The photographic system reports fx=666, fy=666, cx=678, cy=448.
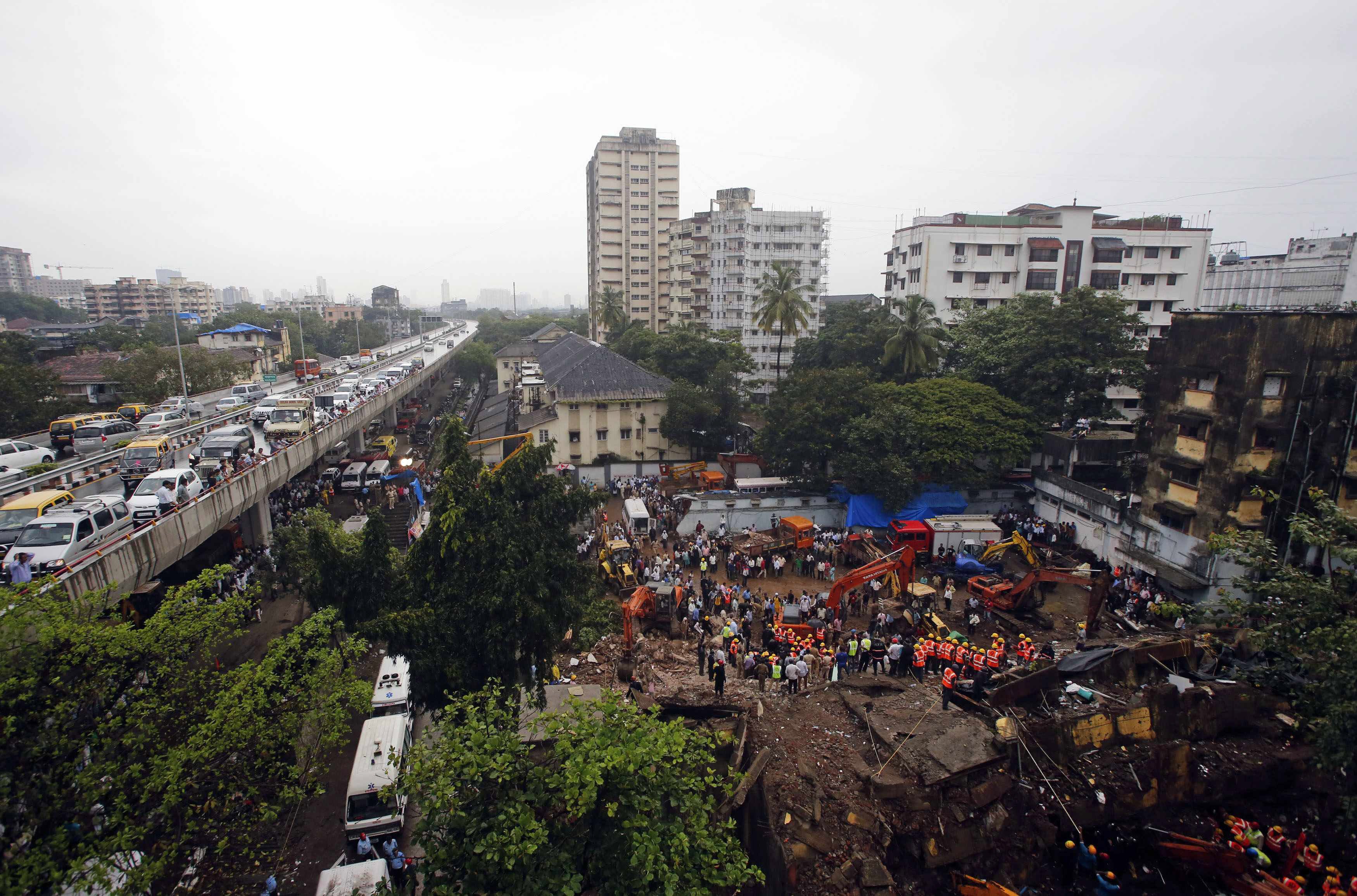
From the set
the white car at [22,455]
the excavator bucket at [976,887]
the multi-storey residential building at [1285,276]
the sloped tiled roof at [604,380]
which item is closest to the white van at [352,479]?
the white car at [22,455]

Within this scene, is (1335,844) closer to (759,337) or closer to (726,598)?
(726,598)

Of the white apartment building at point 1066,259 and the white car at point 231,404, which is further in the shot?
the white apartment building at point 1066,259

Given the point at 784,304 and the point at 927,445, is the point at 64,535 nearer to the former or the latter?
the point at 927,445

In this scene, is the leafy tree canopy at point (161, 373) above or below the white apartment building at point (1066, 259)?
below

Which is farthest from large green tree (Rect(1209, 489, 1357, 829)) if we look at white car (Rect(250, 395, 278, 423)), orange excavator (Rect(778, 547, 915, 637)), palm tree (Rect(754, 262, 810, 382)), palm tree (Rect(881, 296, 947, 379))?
white car (Rect(250, 395, 278, 423))

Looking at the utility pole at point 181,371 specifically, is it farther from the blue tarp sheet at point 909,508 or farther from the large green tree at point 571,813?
the blue tarp sheet at point 909,508

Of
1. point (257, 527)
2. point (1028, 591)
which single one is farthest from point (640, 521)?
point (1028, 591)
